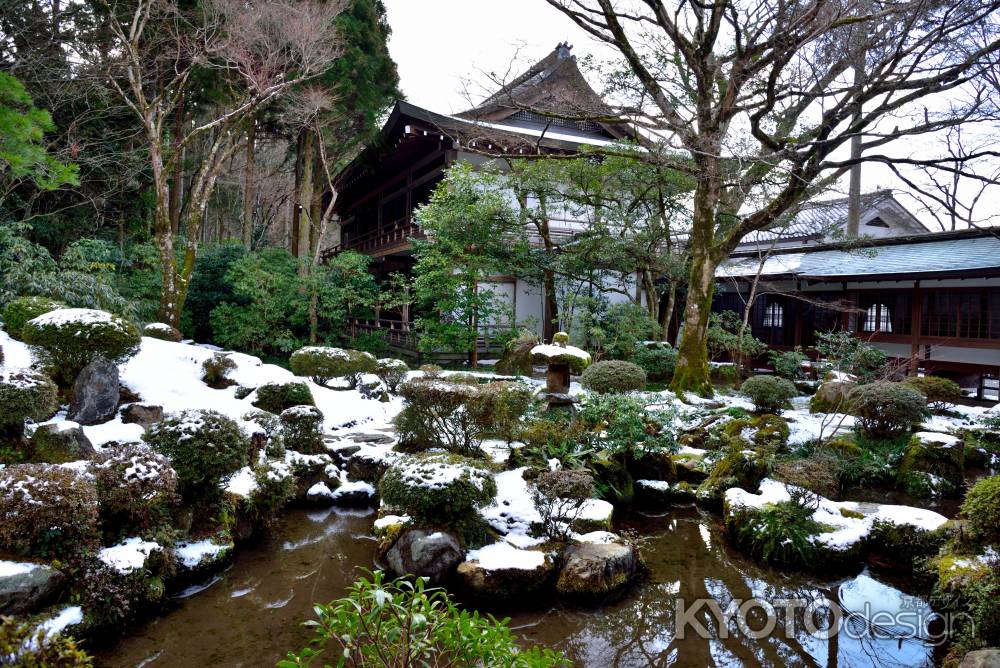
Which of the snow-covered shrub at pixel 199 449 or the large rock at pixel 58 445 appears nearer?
the snow-covered shrub at pixel 199 449

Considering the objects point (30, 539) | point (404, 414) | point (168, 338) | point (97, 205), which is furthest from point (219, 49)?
point (30, 539)

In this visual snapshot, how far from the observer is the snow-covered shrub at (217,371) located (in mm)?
9195

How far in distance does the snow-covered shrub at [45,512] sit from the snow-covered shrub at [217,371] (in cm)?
510

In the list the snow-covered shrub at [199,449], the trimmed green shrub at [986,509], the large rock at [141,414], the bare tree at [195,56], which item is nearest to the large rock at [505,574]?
the snow-covered shrub at [199,449]

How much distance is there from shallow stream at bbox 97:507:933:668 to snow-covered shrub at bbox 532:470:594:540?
0.87 meters

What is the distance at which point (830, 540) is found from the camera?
550 centimetres

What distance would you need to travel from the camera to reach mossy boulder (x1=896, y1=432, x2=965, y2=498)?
284 inches

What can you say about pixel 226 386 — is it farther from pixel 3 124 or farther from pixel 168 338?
pixel 3 124

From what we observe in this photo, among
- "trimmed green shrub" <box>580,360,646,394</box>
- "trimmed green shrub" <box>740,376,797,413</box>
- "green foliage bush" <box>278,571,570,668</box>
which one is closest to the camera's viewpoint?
"green foliage bush" <box>278,571,570,668</box>

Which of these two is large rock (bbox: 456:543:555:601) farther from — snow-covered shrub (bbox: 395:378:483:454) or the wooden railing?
the wooden railing

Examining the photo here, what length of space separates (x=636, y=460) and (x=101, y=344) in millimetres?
7173

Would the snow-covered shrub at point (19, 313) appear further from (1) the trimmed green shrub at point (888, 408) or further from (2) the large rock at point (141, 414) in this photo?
(1) the trimmed green shrub at point (888, 408)

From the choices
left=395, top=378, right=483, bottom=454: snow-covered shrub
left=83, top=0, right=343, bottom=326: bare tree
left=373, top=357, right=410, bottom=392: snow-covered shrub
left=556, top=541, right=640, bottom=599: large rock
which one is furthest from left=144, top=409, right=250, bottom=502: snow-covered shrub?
left=83, top=0, right=343, bottom=326: bare tree

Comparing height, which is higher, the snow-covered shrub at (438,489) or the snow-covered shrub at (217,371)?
the snow-covered shrub at (217,371)
